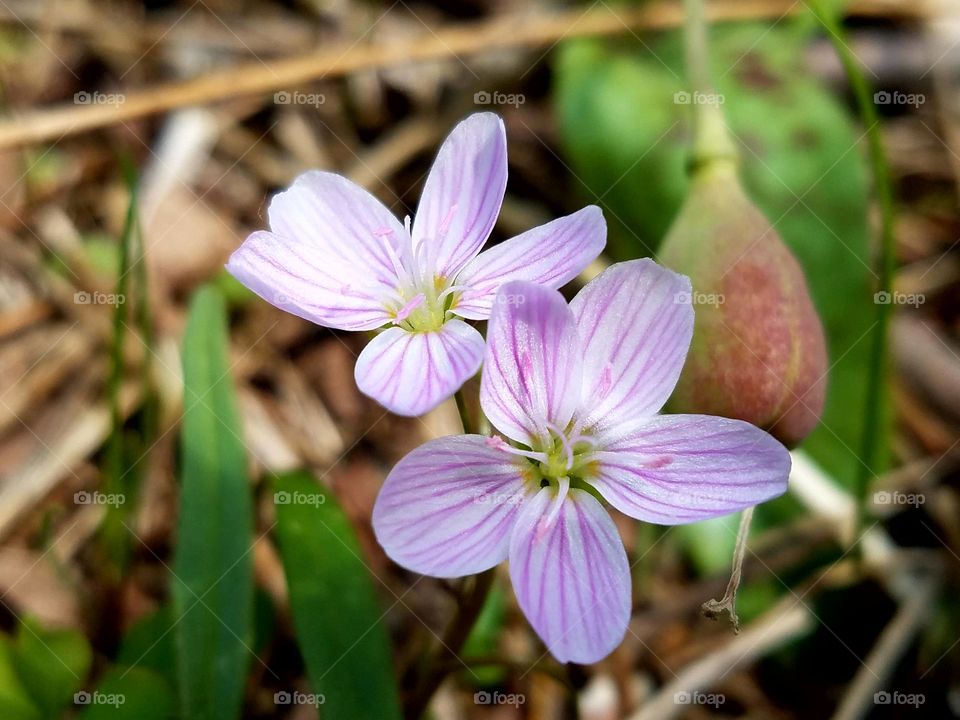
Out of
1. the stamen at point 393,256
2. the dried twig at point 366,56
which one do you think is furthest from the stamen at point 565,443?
the dried twig at point 366,56

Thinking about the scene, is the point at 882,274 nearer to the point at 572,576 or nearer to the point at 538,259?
the point at 538,259

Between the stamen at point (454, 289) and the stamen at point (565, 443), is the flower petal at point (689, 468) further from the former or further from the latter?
the stamen at point (454, 289)

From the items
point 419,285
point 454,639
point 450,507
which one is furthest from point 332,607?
point 419,285

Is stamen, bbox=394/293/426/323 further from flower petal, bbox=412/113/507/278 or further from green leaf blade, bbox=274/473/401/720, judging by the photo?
green leaf blade, bbox=274/473/401/720

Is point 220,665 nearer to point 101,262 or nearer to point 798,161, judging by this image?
point 101,262

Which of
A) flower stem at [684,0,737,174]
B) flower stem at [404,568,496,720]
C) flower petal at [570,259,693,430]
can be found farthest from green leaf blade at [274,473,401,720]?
flower stem at [684,0,737,174]
